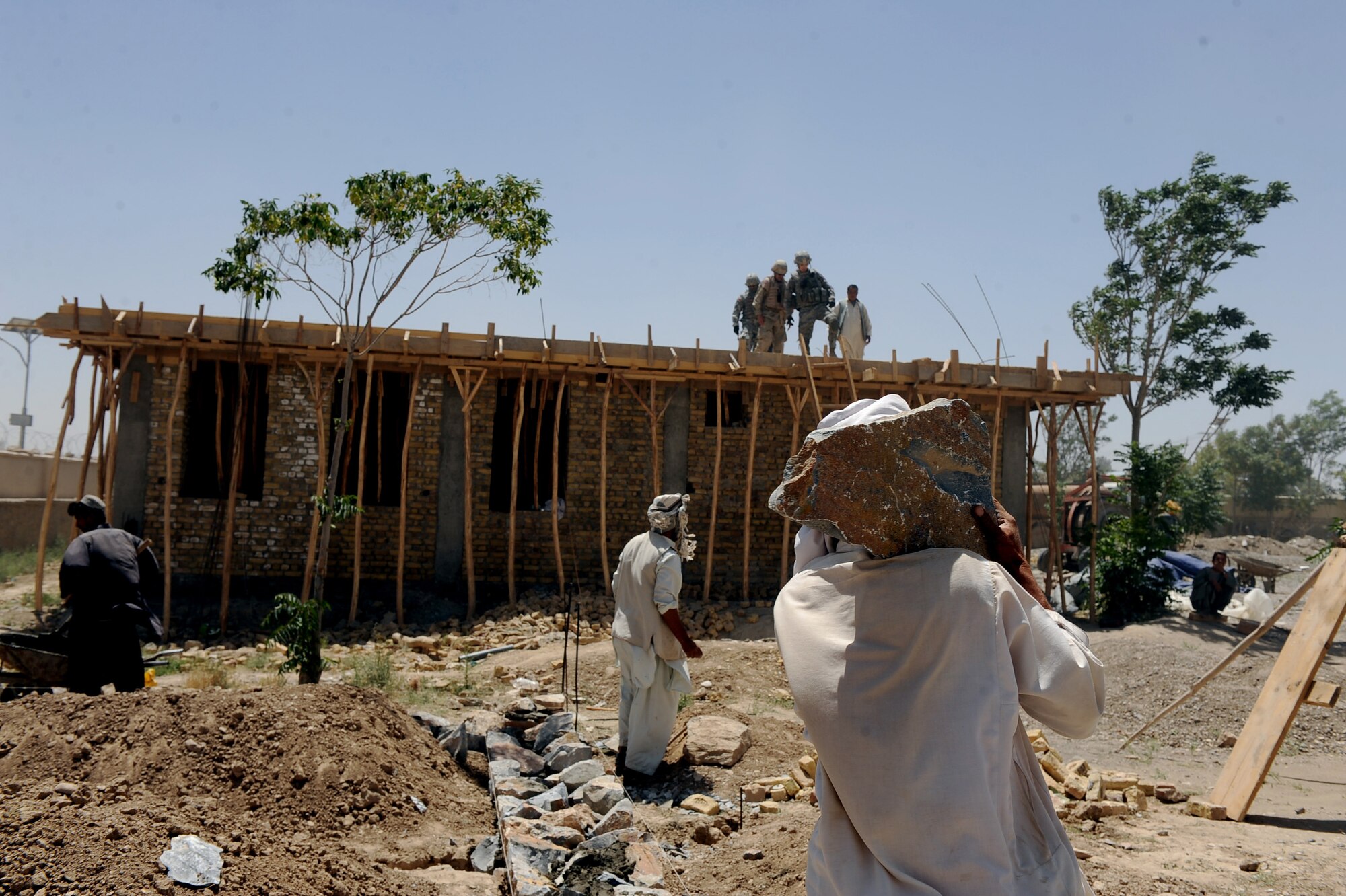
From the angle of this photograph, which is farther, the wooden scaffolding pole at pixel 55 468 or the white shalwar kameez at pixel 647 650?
the wooden scaffolding pole at pixel 55 468

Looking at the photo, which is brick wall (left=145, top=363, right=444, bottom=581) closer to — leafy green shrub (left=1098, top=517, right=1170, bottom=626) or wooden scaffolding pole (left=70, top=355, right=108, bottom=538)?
wooden scaffolding pole (left=70, top=355, right=108, bottom=538)

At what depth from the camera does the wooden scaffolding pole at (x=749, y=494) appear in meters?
12.7

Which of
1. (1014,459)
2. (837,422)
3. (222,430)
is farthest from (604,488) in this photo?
(837,422)

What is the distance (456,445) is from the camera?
1278cm

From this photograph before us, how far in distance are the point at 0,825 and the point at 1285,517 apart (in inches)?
1592

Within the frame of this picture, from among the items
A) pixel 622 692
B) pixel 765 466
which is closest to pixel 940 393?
pixel 765 466

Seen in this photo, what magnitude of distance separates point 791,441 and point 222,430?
23.9ft

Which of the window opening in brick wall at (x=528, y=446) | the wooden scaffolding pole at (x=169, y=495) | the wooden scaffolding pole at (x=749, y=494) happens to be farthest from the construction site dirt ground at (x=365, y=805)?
the window opening in brick wall at (x=528, y=446)

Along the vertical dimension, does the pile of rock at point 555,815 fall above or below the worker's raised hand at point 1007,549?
below

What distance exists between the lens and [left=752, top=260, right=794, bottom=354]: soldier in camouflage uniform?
13438 mm

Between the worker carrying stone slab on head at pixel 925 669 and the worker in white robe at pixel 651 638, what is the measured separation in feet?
13.0

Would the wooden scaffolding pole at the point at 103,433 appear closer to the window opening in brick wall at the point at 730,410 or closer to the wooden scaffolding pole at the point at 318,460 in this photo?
the wooden scaffolding pole at the point at 318,460

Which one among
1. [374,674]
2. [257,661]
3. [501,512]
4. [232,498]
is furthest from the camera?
[501,512]

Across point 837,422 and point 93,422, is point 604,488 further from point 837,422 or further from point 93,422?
point 837,422
